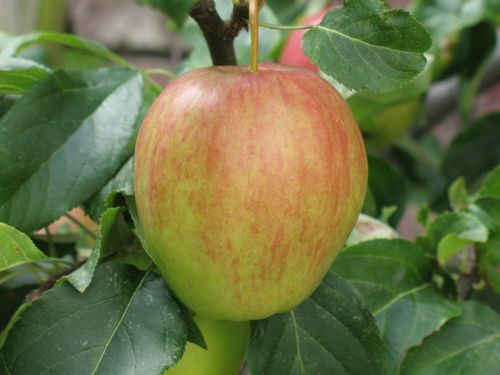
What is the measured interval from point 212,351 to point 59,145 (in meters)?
0.18

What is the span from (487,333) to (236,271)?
0.29 m

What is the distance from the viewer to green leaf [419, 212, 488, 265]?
0.60m

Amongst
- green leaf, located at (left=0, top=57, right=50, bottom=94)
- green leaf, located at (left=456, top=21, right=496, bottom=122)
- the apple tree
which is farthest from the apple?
green leaf, located at (left=456, top=21, right=496, bottom=122)

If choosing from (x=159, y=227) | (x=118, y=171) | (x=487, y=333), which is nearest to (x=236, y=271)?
(x=159, y=227)

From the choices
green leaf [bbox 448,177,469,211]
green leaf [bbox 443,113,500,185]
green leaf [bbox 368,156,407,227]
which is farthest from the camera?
green leaf [bbox 443,113,500,185]

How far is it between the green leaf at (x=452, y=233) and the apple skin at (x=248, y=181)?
0.20m

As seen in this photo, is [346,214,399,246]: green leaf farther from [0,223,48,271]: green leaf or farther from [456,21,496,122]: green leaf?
[456,21,496,122]: green leaf

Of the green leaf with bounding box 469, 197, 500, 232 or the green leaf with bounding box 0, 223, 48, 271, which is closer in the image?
the green leaf with bounding box 0, 223, 48, 271

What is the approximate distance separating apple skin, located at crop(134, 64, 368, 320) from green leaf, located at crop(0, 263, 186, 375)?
4 centimetres

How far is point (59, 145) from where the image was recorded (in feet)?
1.74

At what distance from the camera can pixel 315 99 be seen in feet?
1.35

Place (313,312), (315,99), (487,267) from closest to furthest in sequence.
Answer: (315,99)
(313,312)
(487,267)

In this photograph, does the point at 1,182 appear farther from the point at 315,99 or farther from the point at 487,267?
the point at 487,267

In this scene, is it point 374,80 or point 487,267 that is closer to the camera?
point 374,80
